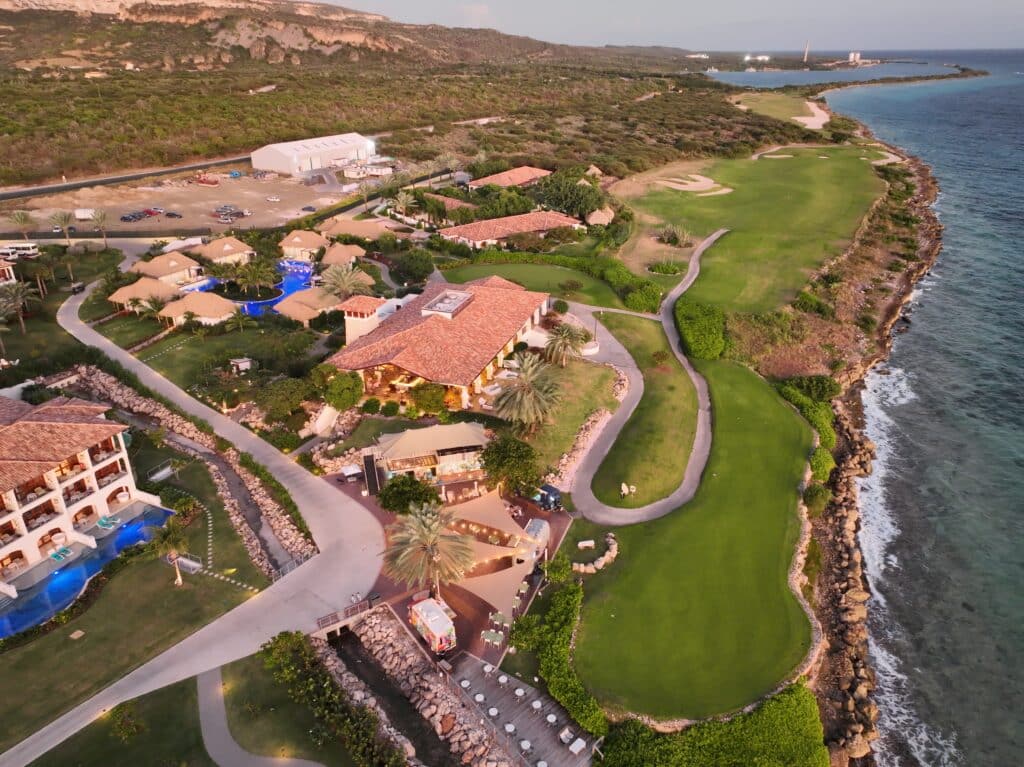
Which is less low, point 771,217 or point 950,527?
point 771,217

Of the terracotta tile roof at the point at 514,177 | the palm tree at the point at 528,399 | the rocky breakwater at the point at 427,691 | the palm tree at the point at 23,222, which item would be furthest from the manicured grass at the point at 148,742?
the terracotta tile roof at the point at 514,177

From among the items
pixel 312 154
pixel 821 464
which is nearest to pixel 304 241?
pixel 312 154

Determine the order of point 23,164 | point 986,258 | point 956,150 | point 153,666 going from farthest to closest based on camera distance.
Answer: point 956,150
point 23,164
point 986,258
point 153,666

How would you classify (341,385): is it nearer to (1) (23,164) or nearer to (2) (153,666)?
(2) (153,666)

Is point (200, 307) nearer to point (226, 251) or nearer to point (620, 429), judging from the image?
point (226, 251)

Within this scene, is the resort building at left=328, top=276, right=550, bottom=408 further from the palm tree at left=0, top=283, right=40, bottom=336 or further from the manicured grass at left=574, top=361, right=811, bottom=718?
the palm tree at left=0, top=283, right=40, bottom=336

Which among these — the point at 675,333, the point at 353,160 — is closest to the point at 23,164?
the point at 353,160

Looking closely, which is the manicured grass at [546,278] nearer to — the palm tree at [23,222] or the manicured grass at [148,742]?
the palm tree at [23,222]
